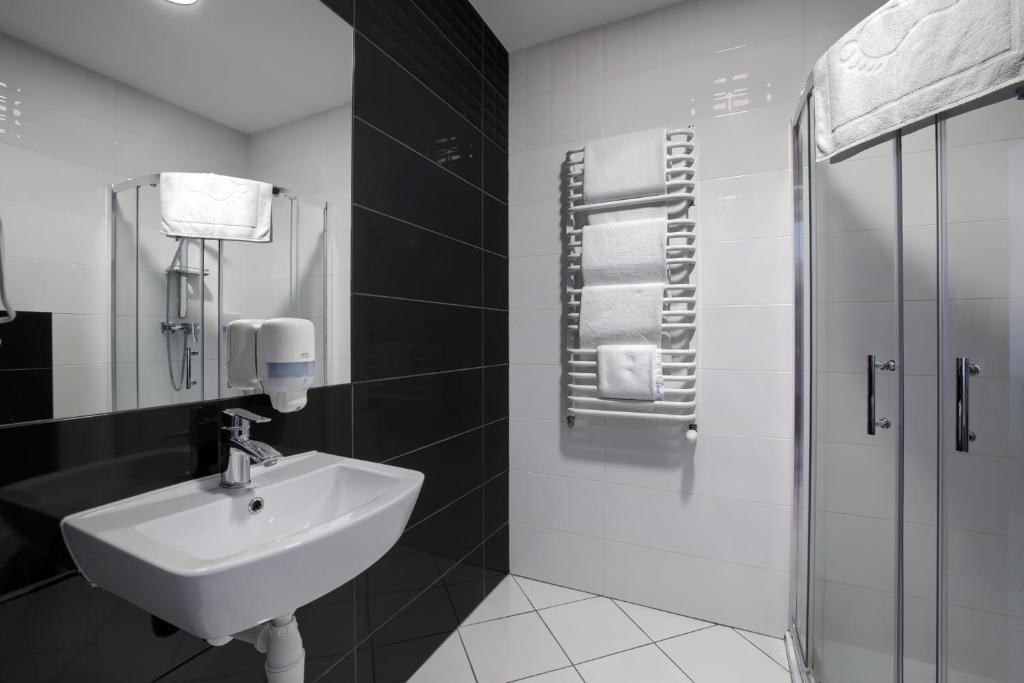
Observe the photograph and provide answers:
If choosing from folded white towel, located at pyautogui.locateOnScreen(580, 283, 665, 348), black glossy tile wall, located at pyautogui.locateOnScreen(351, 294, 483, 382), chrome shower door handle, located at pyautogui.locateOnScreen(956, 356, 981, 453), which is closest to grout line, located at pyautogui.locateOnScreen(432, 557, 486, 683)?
black glossy tile wall, located at pyautogui.locateOnScreen(351, 294, 483, 382)

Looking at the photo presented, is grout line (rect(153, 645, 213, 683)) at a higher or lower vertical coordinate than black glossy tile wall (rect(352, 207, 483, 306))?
lower

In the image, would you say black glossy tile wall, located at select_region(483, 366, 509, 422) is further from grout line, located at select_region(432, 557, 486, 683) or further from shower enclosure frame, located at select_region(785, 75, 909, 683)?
shower enclosure frame, located at select_region(785, 75, 909, 683)

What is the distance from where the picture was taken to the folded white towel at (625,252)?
1.79m

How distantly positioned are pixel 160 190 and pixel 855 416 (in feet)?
5.64

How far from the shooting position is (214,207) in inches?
40.1

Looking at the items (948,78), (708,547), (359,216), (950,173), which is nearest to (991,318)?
(950,173)

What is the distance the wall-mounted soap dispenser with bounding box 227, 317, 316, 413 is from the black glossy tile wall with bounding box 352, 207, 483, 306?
33 centimetres

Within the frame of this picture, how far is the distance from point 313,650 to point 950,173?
179 centimetres

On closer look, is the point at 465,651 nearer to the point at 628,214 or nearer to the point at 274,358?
the point at 274,358

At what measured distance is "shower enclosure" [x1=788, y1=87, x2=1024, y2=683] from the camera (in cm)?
88

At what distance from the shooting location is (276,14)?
45.1 inches

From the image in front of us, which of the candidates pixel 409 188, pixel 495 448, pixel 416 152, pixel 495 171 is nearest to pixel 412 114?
pixel 416 152

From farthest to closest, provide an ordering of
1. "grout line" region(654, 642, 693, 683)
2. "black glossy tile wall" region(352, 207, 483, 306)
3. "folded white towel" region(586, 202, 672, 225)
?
"folded white towel" region(586, 202, 672, 225) < "grout line" region(654, 642, 693, 683) < "black glossy tile wall" region(352, 207, 483, 306)

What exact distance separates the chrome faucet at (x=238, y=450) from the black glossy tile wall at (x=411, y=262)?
18.3 inches
